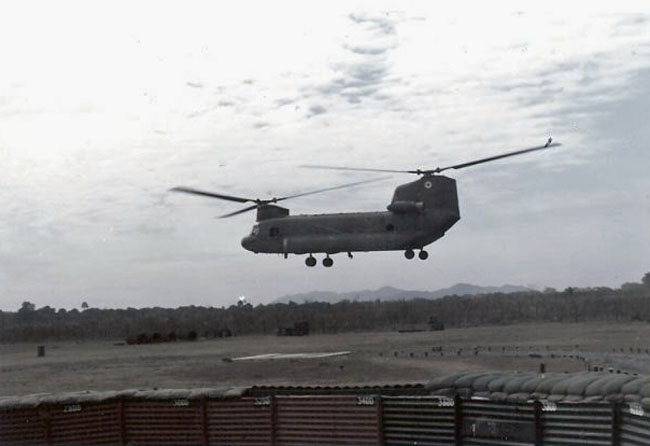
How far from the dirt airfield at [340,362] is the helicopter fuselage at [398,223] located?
28.3 feet

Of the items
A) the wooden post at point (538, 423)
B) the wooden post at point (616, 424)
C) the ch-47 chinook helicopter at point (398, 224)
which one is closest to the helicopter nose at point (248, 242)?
the ch-47 chinook helicopter at point (398, 224)

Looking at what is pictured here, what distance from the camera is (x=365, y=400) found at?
24.0 metres

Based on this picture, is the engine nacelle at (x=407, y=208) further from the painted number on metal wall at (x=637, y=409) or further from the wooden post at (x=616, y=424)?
the painted number on metal wall at (x=637, y=409)

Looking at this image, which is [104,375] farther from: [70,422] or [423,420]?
[423,420]

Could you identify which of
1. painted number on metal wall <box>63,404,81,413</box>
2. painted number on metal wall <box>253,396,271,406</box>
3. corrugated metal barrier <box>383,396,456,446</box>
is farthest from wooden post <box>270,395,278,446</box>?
painted number on metal wall <box>63,404,81,413</box>

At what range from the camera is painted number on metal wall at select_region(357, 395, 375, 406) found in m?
23.8

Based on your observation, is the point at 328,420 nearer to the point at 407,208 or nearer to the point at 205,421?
the point at 205,421

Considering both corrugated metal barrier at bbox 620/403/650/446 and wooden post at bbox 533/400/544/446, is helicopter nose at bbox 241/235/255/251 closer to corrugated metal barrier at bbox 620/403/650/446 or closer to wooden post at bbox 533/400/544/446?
wooden post at bbox 533/400/544/446

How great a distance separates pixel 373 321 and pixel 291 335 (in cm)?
2446

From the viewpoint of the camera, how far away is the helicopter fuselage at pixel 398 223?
4116 cm

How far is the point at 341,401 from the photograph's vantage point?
2427cm

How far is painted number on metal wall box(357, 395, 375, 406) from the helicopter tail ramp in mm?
39

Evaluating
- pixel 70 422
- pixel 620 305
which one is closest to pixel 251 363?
pixel 70 422

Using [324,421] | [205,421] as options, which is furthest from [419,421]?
[205,421]
